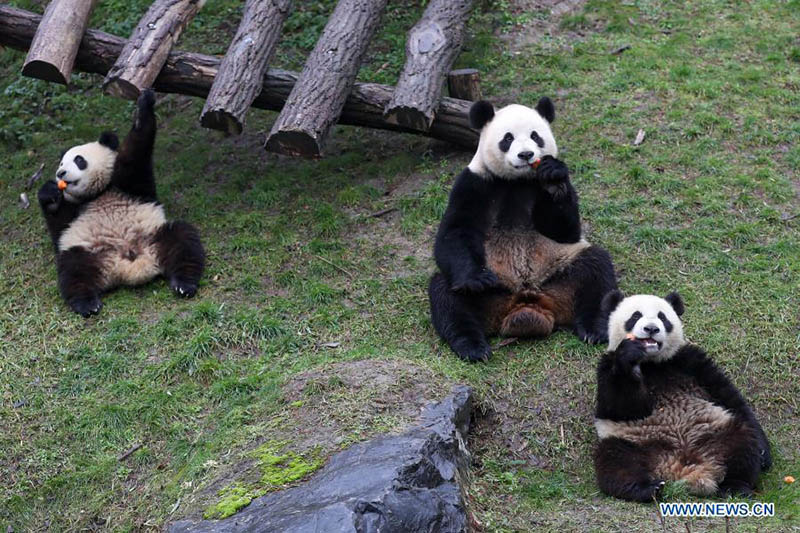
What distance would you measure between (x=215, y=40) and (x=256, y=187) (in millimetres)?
3251

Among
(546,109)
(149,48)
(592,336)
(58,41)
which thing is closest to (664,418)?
(592,336)

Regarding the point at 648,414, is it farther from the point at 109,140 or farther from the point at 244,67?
the point at 109,140

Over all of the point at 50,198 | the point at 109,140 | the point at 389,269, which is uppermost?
the point at 109,140

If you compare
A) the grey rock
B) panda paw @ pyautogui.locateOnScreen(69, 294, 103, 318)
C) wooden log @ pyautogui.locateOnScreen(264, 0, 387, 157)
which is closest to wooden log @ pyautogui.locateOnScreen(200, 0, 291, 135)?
wooden log @ pyautogui.locateOnScreen(264, 0, 387, 157)

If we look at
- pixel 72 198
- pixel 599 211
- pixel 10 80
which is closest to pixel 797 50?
pixel 599 211

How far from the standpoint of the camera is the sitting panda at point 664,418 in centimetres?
538

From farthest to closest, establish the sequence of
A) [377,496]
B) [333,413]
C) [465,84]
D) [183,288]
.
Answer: [465,84], [183,288], [333,413], [377,496]

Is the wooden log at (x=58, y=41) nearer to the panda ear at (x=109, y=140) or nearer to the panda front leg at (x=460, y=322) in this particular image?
the panda ear at (x=109, y=140)

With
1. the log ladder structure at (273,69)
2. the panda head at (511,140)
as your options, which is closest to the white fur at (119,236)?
the log ladder structure at (273,69)

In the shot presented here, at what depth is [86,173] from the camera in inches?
340

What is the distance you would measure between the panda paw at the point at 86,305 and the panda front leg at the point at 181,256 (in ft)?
2.08

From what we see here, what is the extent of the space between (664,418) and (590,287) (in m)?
1.55

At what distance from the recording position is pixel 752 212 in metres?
8.31

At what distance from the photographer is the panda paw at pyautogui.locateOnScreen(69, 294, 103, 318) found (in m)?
7.89
